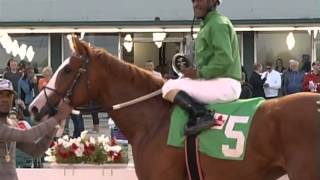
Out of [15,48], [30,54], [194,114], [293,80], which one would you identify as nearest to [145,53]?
[30,54]

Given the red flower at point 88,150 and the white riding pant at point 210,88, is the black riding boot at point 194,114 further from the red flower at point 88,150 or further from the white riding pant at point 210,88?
the red flower at point 88,150

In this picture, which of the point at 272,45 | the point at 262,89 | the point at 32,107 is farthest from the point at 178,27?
the point at 32,107

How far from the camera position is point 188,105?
495 cm

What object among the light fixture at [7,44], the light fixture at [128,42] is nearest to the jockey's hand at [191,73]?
the light fixture at [128,42]

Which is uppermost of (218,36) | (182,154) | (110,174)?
(218,36)

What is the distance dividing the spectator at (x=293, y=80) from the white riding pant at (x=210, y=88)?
369 inches

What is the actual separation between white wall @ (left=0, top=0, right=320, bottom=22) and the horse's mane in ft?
48.7

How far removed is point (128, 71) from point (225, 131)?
97 centimetres

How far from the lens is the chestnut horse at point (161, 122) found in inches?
182

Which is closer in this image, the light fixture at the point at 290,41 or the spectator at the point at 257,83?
the spectator at the point at 257,83

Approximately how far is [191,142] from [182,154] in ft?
0.36

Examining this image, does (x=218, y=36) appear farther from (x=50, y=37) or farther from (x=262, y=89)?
(x=50, y=37)

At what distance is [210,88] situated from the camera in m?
5.02

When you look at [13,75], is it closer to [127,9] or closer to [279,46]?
[127,9]
